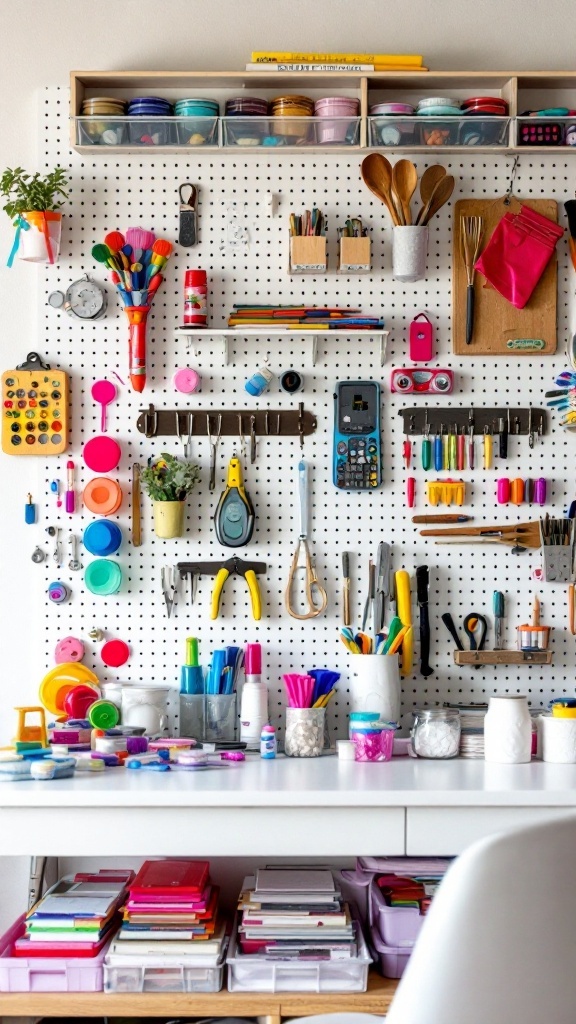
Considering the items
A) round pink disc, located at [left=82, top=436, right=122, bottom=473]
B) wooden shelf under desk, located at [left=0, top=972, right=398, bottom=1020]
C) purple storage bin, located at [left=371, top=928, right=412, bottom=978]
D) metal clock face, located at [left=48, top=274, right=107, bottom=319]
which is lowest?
wooden shelf under desk, located at [left=0, top=972, right=398, bottom=1020]

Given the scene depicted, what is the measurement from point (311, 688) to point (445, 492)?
1.77 ft

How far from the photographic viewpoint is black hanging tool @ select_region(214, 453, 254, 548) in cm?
235

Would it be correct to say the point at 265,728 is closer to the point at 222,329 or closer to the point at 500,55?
the point at 222,329

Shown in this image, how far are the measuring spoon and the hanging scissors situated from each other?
0.45 meters

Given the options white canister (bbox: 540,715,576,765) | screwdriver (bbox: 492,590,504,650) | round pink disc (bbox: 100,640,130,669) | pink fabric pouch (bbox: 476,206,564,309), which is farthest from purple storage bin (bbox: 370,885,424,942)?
pink fabric pouch (bbox: 476,206,564,309)

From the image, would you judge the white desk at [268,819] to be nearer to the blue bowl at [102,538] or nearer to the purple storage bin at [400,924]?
the purple storage bin at [400,924]

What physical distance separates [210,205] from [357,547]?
84 centimetres

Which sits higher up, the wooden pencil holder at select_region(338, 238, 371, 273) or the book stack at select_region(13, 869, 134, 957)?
the wooden pencil holder at select_region(338, 238, 371, 273)

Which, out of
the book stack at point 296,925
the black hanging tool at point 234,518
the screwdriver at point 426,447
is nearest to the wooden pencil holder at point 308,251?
the screwdriver at point 426,447

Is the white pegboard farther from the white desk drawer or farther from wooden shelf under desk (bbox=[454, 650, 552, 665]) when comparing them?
the white desk drawer

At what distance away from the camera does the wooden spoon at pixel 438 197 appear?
230cm

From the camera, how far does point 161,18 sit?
7.92ft

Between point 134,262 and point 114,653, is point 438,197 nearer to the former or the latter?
point 134,262

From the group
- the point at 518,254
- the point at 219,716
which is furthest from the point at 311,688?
the point at 518,254
